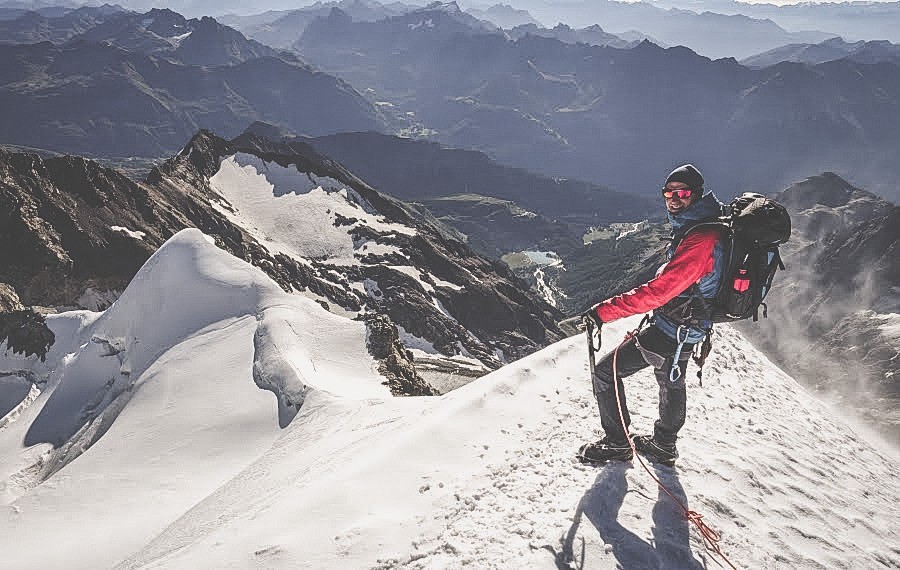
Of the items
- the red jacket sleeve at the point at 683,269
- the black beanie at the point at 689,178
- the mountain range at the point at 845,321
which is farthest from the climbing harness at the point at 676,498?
the mountain range at the point at 845,321

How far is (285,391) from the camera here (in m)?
16.1

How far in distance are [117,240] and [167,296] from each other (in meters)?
51.3

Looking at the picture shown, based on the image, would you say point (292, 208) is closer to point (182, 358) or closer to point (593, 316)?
point (182, 358)

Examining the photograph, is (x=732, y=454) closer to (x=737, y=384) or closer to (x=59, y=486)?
(x=737, y=384)

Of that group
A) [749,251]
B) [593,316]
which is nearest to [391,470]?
[593,316]

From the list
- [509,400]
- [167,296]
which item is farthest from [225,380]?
[509,400]

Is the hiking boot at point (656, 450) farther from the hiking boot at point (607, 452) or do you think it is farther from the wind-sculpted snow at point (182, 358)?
the wind-sculpted snow at point (182, 358)

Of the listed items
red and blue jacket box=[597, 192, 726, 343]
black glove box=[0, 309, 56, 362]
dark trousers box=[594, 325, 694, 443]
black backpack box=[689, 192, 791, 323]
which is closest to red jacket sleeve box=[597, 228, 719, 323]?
red and blue jacket box=[597, 192, 726, 343]

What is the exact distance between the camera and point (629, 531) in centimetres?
695

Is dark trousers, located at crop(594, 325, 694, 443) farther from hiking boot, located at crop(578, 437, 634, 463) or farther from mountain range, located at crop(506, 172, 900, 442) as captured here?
mountain range, located at crop(506, 172, 900, 442)

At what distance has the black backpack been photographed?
695cm

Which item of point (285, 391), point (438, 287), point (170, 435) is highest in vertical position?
point (285, 391)

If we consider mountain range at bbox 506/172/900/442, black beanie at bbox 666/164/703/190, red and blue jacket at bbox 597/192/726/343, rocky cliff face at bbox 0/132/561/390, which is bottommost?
mountain range at bbox 506/172/900/442

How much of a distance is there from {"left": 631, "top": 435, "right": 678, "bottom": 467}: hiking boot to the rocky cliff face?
1612cm
